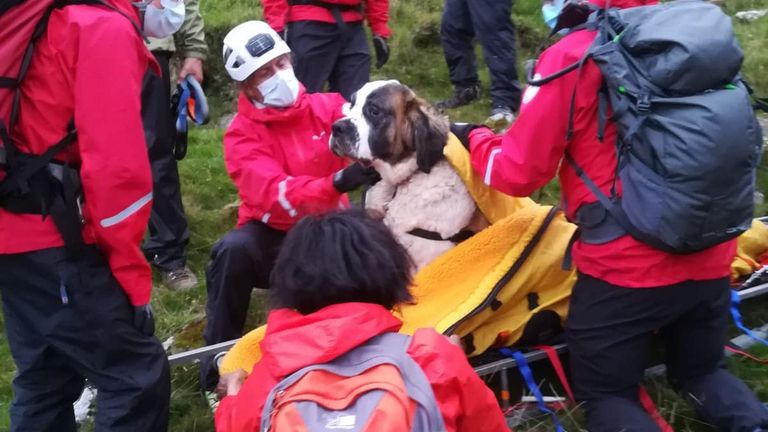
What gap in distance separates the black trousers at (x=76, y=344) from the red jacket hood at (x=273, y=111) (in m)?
1.56

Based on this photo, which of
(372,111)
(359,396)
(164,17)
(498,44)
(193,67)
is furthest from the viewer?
(498,44)

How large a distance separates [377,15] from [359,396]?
495 cm

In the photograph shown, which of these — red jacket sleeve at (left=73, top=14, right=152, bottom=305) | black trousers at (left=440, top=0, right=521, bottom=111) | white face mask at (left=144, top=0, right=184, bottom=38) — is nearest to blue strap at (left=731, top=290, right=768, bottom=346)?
red jacket sleeve at (left=73, top=14, right=152, bottom=305)

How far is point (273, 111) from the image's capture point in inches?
175

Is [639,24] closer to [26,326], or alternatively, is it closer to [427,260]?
[427,260]

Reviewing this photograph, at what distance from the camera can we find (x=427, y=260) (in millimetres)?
4141

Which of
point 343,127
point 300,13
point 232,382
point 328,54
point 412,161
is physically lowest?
point 328,54

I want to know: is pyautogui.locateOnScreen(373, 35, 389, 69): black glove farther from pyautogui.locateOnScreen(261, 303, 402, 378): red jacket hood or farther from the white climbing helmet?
pyautogui.locateOnScreen(261, 303, 402, 378): red jacket hood

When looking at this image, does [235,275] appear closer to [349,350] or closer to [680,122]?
[349,350]

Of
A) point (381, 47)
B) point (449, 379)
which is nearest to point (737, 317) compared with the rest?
point (449, 379)

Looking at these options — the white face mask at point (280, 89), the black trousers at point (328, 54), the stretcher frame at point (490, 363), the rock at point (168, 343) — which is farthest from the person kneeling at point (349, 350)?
the black trousers at point (328, 54)

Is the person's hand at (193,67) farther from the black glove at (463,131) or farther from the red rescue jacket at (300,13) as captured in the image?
the black glove at (463,131)

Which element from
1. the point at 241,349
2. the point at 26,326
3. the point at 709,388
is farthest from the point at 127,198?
the point at 709,388

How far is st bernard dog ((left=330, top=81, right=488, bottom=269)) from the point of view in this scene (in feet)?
13.4
